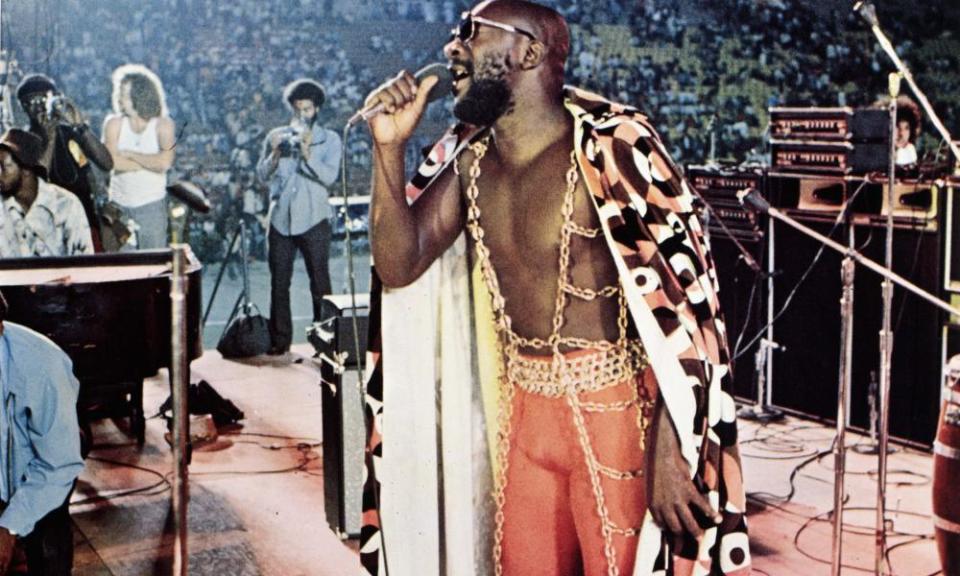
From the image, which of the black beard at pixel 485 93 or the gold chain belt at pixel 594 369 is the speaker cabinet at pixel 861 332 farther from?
the black beard at pixel 485 93

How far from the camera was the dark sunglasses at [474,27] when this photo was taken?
2842mm

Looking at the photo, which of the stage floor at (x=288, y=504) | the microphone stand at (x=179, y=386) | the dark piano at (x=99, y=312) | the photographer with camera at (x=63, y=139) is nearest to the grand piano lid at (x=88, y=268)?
the dark piano at (x=99, y=312)

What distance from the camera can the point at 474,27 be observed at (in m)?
2.87

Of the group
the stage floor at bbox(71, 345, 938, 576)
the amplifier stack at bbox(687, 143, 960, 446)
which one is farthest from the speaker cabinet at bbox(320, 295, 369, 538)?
the amplifier stack at bbox(687, 143, 960, 446)

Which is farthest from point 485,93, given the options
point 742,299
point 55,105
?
point 55,105

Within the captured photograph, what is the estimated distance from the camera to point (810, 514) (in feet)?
18.7

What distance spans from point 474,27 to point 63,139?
23.7ft

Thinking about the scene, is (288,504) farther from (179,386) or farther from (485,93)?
(485,93)

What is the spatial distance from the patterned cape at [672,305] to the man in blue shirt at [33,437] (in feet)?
6.78

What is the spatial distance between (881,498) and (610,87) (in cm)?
932

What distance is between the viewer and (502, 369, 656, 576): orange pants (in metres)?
2.84

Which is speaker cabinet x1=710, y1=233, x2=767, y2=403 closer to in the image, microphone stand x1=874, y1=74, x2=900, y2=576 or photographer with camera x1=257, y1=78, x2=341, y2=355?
microphone stand x1=874, y1=74, x2=900, y2=576

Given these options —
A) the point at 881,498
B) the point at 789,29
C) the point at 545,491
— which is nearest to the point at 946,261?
the point at 881,498

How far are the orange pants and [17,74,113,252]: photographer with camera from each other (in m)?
6.37
